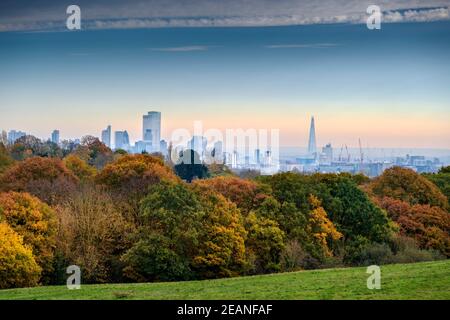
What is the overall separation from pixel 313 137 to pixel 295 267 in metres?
41.7

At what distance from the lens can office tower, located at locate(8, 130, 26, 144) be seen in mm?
132250

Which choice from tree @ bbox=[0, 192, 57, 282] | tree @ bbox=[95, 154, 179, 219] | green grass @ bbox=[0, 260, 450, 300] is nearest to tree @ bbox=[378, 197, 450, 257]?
tree @ bbox=[95, 154, 179, 219]

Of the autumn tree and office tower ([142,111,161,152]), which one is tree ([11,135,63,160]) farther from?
the autumn tree

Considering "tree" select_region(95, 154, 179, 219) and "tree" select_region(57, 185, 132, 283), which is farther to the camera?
"tree" select_region(95, 154, 179, 219)

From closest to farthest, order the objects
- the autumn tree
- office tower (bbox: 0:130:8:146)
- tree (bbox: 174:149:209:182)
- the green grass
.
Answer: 1. the green grass
2. the autumn tree
3. tree (bbox: 174:149:209:182)
4. office tower (bbox: 0:130:8:146)

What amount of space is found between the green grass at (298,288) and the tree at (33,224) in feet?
41.2

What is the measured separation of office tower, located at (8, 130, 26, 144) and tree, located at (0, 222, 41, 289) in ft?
301

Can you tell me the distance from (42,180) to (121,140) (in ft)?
207

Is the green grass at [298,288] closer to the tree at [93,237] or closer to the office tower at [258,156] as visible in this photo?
the tree at [93,237]

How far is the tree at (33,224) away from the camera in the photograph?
4762 centimetres

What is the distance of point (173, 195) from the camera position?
52.9m

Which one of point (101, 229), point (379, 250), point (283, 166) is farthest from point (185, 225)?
point (283, 166)

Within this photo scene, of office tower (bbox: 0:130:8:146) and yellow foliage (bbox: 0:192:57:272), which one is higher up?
office tower (bbox: 0:130:8:146)
